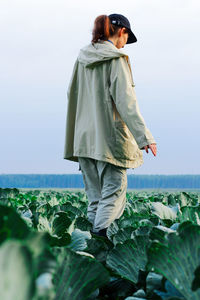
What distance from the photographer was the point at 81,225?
8.02ft

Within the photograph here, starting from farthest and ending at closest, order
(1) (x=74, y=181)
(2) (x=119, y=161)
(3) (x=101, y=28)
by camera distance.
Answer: (1) (x=74, y=181) → (3) (x=101, y=28) → (2) (x=119, y=161)

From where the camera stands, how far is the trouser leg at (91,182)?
12.9ft

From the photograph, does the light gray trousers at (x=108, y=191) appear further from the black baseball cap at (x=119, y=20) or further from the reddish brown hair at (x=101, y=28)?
the black baseball cap at (x=119, y=20)

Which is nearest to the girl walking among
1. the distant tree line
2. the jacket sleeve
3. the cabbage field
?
the jacket sleeve

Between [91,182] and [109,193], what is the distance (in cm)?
34

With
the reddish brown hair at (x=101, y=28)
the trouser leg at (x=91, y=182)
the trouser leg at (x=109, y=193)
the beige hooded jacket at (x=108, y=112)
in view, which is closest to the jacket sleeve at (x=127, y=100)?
the beige hooded jacket at (x=108, y=112)

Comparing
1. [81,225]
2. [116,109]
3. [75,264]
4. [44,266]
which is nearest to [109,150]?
[116,109]

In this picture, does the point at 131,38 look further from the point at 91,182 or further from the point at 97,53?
the point at 91,182

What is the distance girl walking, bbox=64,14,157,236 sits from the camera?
3.54m

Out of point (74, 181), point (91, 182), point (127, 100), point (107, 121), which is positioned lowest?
point (74, 181)

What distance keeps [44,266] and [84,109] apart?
10.8 feet

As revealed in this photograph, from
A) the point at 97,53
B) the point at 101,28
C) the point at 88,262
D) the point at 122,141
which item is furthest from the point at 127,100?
the point at 88,262

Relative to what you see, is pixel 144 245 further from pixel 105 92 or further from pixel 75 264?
pixel 105 92

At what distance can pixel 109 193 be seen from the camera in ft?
12.2
